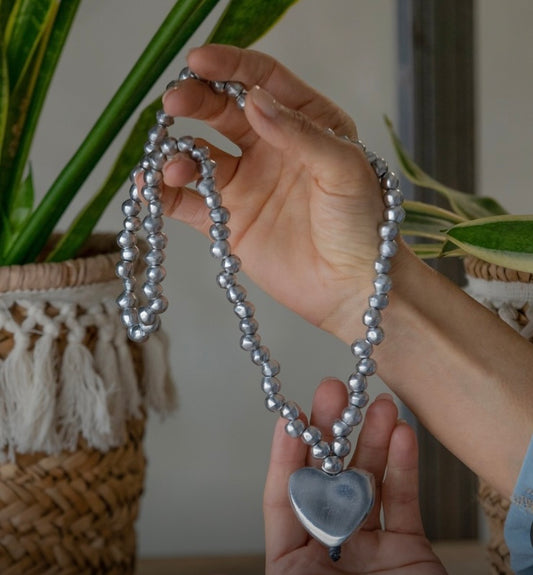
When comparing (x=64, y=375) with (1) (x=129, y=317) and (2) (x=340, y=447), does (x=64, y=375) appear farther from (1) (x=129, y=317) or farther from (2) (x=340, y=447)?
(2) (x=340, y=447)

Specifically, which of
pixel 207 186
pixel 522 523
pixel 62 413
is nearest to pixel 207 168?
pixel 207 186

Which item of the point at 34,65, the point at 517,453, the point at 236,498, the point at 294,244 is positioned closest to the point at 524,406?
the point at 517,453

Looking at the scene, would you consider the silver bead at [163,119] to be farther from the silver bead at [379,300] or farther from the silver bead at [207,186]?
the silver bead at [379,300]

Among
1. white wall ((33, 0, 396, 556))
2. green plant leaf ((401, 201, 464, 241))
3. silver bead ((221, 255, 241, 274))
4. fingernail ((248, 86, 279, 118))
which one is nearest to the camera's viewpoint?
fingernail ((248, 86, 279, 118))

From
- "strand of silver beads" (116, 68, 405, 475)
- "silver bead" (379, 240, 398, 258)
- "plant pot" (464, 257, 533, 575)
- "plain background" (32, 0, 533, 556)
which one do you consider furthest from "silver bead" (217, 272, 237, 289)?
"plain background" (32, 0, 533, 556)

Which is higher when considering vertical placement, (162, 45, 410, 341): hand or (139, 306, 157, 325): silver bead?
(162, 45, 410, 341): hand

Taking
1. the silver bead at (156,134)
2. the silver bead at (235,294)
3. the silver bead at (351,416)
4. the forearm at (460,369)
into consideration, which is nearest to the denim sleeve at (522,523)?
the forearm at (460,369)

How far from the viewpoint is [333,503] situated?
594 mm

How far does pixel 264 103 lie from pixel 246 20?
0.66 feet

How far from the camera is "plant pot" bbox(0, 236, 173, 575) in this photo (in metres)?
0.67

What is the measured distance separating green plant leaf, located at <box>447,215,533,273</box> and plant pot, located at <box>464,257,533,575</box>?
7 cm

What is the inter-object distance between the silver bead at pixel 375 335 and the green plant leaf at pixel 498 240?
0.26 feet

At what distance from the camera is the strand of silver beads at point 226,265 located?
1.95 feet

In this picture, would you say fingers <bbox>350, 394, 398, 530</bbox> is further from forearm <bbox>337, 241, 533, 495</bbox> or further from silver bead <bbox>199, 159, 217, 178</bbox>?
silver bead <bbox>199, 159, 217, 178</bbox>
